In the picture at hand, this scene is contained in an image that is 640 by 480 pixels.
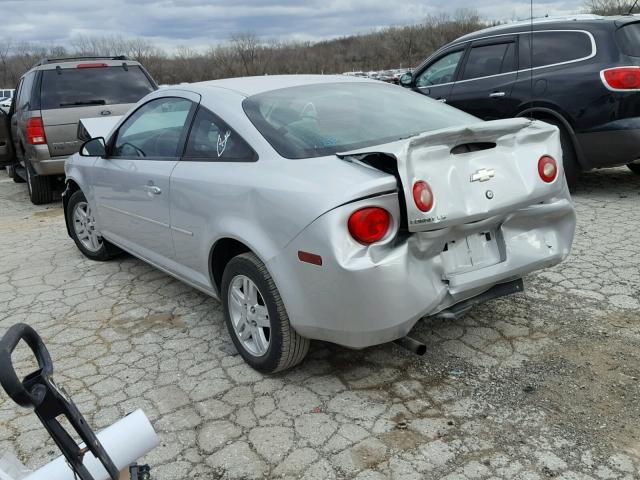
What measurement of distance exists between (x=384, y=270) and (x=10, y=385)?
5.29 feet

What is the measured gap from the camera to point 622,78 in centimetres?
582

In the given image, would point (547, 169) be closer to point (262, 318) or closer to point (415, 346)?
point (415, 346)

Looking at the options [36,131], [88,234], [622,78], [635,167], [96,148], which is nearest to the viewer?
[96,148]

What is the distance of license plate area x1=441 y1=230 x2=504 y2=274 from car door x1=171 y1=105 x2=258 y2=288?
1062 millimetres

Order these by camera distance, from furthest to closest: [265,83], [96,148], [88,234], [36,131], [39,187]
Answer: [39,187]
[36,131]
[88,234]
[96,148]
[265,83]

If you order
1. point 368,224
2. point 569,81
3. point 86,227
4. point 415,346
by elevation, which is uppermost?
point 569,81

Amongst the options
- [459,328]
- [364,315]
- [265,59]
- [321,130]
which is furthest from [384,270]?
[265,59]

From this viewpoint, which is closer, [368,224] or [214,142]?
[368,224]

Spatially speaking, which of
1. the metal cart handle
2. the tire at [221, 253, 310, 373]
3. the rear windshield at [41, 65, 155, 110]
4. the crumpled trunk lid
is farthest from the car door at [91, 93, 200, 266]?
the rear windshield at [41, 65, 155, 110]

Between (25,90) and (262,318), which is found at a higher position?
(25,90)

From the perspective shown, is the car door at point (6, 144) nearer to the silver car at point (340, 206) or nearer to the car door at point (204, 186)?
the silver car at point (340, 206)

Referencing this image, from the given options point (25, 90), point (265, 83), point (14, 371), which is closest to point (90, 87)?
point (25, 90)

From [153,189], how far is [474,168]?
213 cm

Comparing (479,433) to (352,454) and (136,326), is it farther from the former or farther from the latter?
(136,326)
